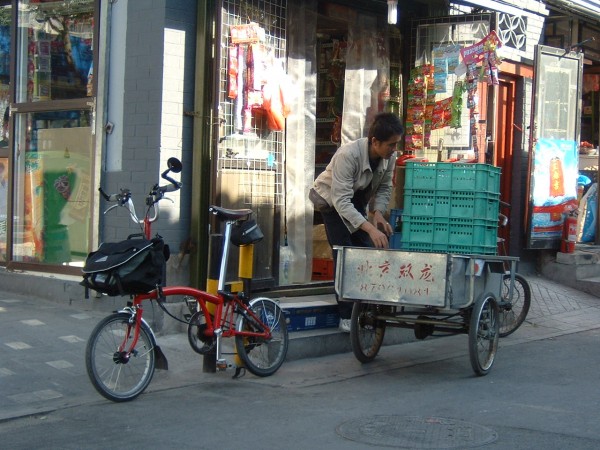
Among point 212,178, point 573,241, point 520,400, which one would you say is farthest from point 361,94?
point 520,400

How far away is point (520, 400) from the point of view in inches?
242

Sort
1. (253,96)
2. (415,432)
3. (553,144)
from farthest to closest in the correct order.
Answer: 1. (553,144)
2. (253,96)
3. (415,432)

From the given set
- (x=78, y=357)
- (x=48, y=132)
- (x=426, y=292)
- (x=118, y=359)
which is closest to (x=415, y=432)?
(x=426, y=292)

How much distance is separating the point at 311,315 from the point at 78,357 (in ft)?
6.75

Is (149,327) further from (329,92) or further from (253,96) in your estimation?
(329,92)

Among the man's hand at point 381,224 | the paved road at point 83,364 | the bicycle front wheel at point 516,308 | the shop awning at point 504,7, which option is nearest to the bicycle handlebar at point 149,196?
the paved road at point 83,364

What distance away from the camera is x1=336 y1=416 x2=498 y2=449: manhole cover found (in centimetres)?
506

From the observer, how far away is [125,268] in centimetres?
574

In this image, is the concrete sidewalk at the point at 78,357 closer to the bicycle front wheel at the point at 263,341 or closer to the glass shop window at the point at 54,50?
the bicycle front wheel at the point at 263,341

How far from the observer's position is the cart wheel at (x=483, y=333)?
21.8ft

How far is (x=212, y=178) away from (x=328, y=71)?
2.78 m

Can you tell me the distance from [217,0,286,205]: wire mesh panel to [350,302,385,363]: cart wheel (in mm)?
1974

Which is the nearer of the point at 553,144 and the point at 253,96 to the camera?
the point at 253,96

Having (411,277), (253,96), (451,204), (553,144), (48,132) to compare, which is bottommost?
(411,277)
